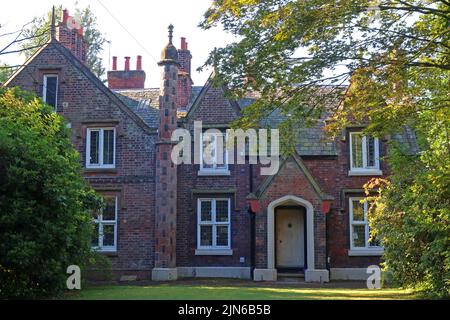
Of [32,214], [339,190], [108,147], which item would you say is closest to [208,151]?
[108,147]

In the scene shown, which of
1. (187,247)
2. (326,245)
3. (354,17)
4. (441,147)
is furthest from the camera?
(187,247)

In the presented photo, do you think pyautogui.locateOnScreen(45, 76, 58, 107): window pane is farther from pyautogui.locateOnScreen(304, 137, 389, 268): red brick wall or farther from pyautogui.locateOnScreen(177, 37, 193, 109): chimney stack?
pyautogui.locateOnScreen(304, 137, 389, 268): red brick wall

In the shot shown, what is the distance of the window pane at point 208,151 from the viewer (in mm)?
26469

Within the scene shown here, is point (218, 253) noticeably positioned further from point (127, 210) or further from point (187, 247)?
point (127, 210)

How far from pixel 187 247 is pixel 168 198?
7.81 ft

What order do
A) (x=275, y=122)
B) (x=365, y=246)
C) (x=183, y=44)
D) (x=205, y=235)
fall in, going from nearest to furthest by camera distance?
1. (x=365, y=246)
2. (x=205, y=235)
3. (x=275, y=122)
4. (x=183, y=44)

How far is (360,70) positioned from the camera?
13.8 m

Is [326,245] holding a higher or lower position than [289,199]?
lower

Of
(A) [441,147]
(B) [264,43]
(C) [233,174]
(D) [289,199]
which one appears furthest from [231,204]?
(B) [264,43]

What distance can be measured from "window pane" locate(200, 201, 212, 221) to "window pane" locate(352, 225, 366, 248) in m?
5.95

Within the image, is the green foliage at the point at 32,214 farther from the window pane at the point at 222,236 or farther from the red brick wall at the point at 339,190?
the red brick wall at the point at 339,190

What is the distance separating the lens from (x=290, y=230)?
85.4ft

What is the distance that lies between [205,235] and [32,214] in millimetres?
12375

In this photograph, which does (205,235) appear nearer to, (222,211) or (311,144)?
(222,211)
